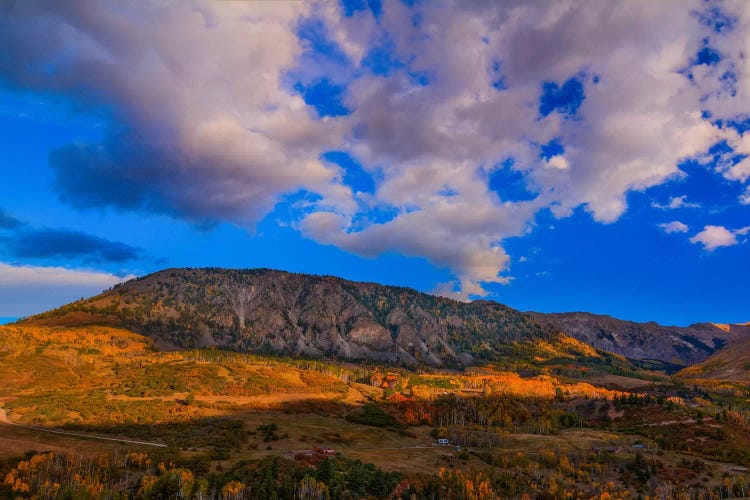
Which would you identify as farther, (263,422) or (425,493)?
(263,422)

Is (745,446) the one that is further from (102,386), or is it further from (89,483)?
(102,386)

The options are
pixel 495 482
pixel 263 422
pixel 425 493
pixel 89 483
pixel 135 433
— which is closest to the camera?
pixel 89 483

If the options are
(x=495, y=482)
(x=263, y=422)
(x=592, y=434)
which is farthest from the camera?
(x=592, y=434)

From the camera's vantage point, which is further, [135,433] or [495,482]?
[135,433]

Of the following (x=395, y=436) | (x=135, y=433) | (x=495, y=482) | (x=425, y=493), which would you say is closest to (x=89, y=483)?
(x=135, y=433)

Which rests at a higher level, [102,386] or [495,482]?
[102,386]

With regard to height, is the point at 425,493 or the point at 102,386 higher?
the point at 102,386

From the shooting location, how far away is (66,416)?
13900cm

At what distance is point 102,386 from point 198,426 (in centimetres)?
6931

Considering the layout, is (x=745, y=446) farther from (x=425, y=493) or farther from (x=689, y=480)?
(x=425, y=493)

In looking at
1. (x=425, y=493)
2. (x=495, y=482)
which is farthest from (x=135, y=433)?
(x=495, y=482)

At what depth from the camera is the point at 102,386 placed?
185 meters

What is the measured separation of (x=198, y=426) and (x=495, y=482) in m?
90.0

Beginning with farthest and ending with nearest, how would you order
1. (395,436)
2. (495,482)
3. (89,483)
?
(395,436)
(495,482)
(89,483)
